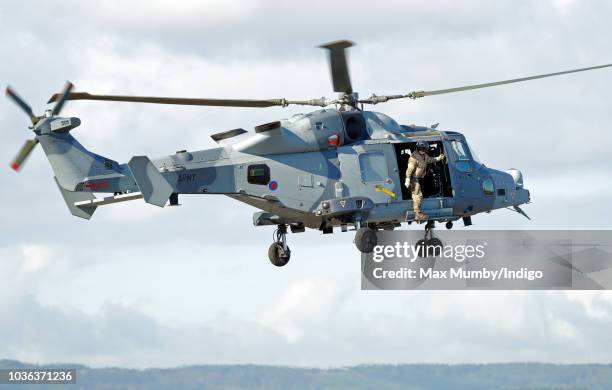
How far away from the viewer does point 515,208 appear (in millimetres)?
41688

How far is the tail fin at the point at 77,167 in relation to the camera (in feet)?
116

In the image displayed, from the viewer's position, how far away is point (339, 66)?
36.6 m

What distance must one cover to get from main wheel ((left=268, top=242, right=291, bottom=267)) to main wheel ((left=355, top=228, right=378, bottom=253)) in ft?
8.84

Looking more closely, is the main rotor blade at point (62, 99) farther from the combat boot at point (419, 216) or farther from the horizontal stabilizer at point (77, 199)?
the combat boot at point (419, 216)

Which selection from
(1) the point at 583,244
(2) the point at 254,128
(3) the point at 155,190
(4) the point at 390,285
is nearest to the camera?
(3) the point at 155,190

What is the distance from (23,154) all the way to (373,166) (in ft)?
33.9

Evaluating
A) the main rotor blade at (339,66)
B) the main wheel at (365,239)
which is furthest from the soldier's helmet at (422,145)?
the main wheel at (365,239)

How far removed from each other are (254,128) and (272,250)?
4288 millimetres

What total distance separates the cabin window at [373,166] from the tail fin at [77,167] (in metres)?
7.27

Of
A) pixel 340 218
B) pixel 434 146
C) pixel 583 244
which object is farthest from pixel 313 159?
pixel 583 244

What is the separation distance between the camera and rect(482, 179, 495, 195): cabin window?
3991cm

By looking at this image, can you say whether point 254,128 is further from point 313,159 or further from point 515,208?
point 515,208

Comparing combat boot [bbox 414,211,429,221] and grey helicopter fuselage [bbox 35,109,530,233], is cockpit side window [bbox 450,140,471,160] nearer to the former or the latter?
grey helicopter fuselage [bbox 35,109,530,233]

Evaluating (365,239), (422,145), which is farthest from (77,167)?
(422,145)
